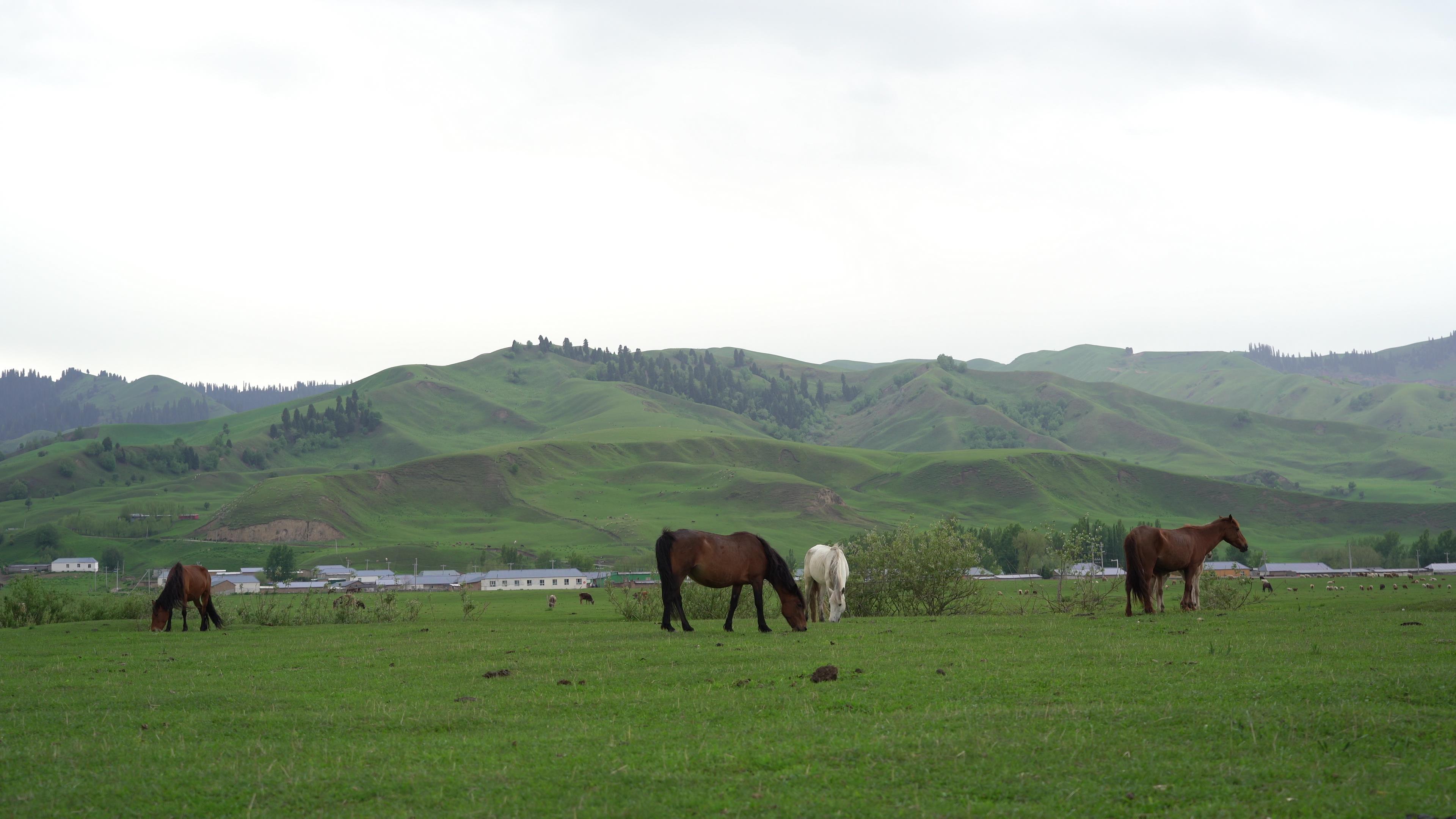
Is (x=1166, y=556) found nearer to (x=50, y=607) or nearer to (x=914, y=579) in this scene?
(x=914, y=579)

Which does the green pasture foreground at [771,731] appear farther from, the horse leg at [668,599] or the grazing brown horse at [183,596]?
the grazing brown horse at [183,596]

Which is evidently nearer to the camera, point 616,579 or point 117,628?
point 117,628

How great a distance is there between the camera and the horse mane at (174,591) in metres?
36.1

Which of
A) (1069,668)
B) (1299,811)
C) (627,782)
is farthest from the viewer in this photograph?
(1069,668)

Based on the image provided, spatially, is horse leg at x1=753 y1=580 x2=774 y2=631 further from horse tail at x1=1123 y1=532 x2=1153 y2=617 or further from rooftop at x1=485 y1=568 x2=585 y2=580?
rooftop at x1=485 y1=568 x2=585 y2=580

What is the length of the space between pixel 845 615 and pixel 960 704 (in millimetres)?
25007

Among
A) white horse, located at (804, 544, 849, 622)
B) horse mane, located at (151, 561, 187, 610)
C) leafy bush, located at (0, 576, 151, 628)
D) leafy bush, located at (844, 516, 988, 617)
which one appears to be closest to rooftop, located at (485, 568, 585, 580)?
leafy bush, located at (0, 576, 151, 628)

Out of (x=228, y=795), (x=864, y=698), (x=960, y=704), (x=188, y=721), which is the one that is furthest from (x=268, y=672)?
(x=960, y=704)

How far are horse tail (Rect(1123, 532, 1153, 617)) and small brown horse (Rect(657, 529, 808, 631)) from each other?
1031 cm

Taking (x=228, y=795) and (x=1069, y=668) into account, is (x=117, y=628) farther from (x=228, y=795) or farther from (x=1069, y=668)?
(x=1069, y=668)

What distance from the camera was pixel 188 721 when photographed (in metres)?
14.9

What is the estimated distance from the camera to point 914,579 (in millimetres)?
40125

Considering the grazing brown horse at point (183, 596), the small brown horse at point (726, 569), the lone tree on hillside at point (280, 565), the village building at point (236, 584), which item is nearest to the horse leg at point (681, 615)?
the small brown horse at point (726, 569)

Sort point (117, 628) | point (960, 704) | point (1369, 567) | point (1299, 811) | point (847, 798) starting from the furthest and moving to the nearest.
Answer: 1. point (1369, 567)
2. point (117, 628)
3. point (960, 704)
4. point (847, 798)
5. point (1299, 811)
